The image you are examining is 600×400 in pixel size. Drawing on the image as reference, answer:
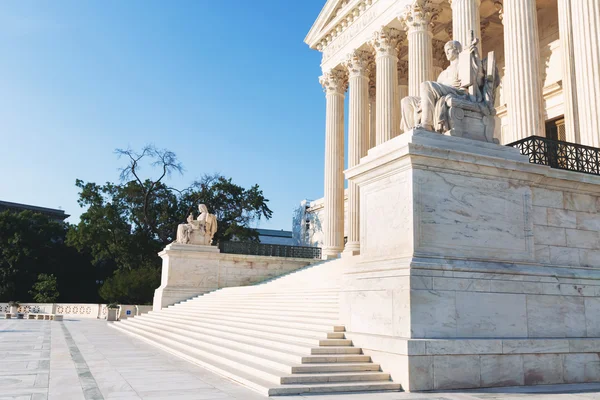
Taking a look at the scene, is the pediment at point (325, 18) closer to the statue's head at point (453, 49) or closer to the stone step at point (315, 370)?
the statue's head at point (453, 49)

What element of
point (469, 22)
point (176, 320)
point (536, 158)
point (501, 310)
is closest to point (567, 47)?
point (469, 22)

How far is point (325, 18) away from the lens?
3412cm

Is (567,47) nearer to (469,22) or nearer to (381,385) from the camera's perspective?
(469,22)

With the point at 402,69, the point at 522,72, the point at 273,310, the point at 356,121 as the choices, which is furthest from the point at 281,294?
the point at 402,69

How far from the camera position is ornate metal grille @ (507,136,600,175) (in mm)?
12461

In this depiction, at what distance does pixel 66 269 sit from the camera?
179ft

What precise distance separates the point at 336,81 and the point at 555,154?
22.1 metres

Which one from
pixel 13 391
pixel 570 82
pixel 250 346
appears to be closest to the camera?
pixel 13 391

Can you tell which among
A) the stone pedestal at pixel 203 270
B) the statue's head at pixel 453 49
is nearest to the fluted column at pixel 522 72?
the statue's head at pixel 453 49

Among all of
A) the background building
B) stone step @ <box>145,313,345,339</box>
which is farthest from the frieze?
the background building

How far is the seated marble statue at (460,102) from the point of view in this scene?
435 inches

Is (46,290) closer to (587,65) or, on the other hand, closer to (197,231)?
(197,231)

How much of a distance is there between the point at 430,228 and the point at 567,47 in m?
12.1

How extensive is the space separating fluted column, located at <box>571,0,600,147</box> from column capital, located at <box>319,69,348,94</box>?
16.9 m
